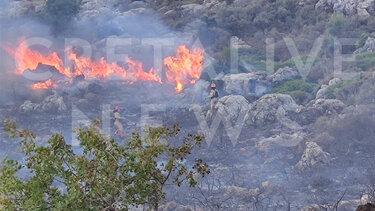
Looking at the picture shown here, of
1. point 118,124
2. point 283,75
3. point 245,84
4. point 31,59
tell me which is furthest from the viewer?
point 31,59

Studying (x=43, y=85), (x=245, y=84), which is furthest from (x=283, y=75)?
(x=43, y=85)

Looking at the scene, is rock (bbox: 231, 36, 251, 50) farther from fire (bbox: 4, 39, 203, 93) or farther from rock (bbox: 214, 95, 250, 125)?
rock (bbox: 214, 95, 250, 125)

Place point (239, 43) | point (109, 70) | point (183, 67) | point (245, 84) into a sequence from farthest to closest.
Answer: point (239, 43)
point (109, 70)
point (183, 67)
point (245, 84)

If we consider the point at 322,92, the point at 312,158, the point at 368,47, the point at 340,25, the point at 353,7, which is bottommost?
the point at 312,158

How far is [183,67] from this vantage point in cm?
3922

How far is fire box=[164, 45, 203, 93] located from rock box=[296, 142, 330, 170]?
42.7 ft

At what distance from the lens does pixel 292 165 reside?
25.3 metres

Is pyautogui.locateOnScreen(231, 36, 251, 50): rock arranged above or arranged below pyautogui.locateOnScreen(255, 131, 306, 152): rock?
above

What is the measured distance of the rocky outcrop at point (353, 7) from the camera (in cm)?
4352

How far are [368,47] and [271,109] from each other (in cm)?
1071

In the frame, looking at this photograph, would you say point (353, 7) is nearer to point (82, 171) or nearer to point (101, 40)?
point (101, 40)

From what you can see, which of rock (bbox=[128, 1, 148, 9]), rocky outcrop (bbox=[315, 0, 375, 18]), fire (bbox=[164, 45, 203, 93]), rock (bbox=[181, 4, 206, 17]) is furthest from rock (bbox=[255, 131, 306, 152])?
rock (bbox=[128, 1, 148, 9])

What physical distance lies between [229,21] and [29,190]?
39004mm

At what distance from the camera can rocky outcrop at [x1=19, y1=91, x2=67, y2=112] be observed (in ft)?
116
